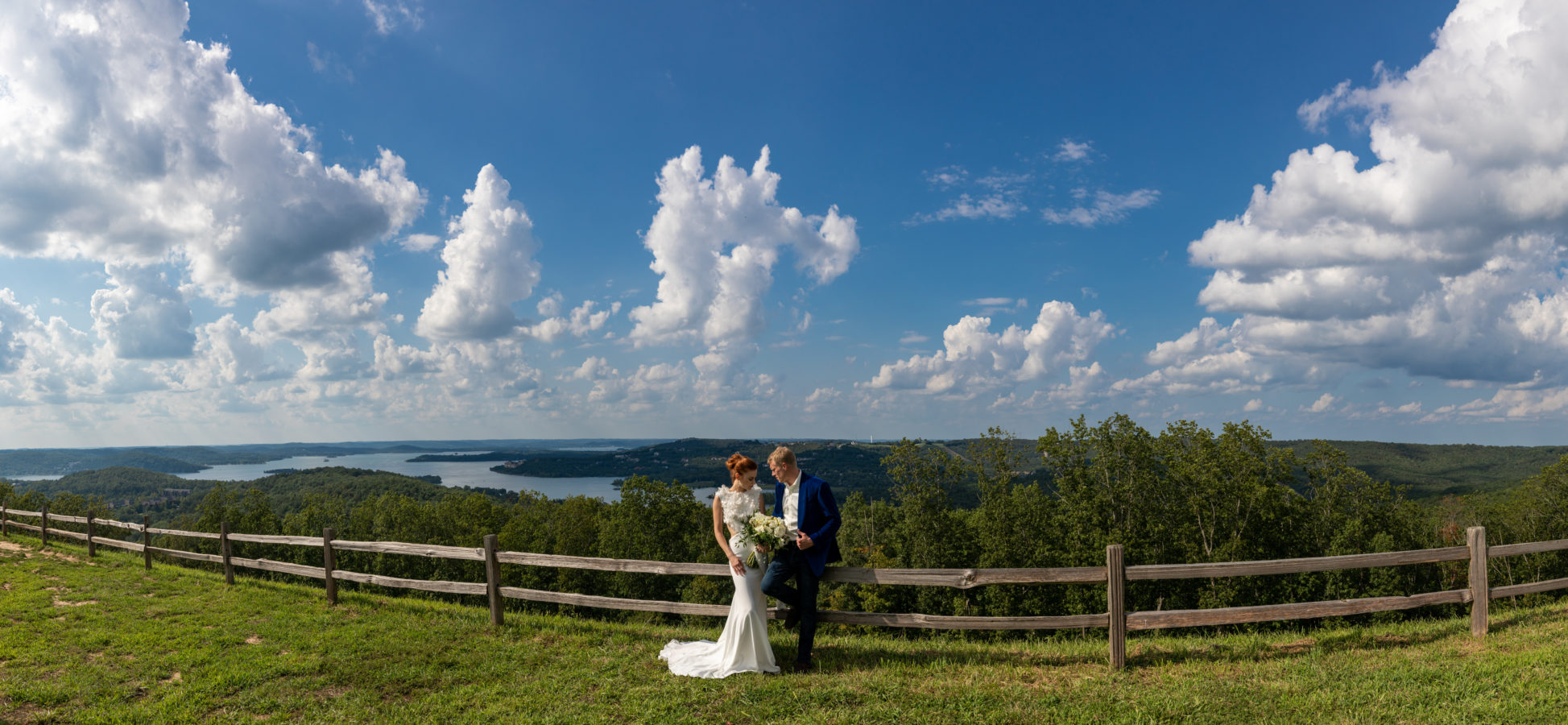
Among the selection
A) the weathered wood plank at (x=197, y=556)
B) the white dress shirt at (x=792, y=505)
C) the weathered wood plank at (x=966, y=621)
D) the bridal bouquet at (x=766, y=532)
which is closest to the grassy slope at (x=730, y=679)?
the weathered wood plank at (x=966, y=621)

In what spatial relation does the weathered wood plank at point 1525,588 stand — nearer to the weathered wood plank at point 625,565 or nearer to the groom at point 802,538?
the groom at point 802,538

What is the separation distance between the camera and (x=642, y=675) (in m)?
6.39

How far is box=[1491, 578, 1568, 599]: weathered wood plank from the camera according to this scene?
7559 millimetres

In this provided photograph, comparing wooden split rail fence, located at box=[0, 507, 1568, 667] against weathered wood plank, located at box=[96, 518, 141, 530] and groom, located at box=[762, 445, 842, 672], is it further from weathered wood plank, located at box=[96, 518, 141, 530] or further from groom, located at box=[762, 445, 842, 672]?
weathered wood plank, located at box=[96, 518, 141, 530]

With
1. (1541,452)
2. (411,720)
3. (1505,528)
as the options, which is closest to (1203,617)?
(411,720)

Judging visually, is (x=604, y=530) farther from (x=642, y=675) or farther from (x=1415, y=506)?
(x=1415, y=506)

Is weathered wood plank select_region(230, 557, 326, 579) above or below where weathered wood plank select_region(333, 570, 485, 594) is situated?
below

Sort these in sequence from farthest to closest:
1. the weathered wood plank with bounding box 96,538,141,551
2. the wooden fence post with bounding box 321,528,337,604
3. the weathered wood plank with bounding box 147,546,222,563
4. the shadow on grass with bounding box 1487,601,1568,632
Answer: the weathered wood plank with bounding box 96,538,141,551
the weathered wood plank with bounding box 147,546,222,563
the wooden fence post with bounding box 321,528,337,604
the shadow on grass with bounding box 1487,601,1568,632

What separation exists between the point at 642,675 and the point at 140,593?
37.0ft

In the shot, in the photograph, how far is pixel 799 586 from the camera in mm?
6484

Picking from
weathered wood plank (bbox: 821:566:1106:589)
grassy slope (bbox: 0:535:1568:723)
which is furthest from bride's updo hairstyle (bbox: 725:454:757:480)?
grassy slope (bbox: 0:535:1568:723)

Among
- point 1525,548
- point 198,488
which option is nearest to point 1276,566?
A: point 1525,548

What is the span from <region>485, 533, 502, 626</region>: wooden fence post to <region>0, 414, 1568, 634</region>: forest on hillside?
16152 millimetres

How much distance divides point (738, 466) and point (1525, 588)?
31.3 ft
